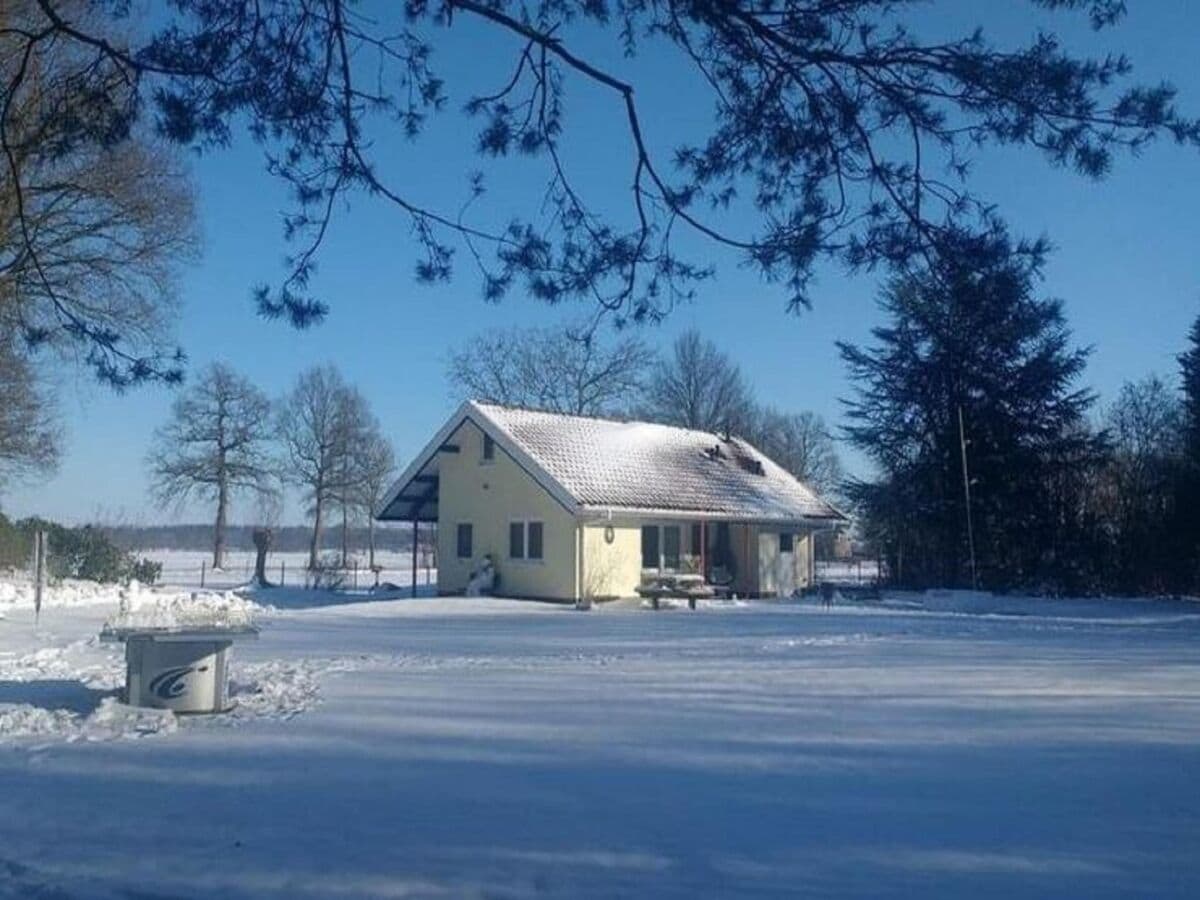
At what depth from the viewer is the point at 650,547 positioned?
111ft

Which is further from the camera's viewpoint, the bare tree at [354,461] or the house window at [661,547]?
the bare tree at [354,461]

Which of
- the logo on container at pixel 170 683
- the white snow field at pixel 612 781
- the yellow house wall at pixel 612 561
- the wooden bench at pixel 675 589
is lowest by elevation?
the white snow field at pixel 612 781

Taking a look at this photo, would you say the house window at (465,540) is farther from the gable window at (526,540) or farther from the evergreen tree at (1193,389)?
the evergreen tree at (1193,389)

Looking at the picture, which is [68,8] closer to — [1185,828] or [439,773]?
[439,773]

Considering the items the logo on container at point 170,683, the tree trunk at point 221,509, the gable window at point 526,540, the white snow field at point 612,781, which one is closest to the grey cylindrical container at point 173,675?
the logo on container at point 170,683

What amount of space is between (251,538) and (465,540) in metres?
15.8

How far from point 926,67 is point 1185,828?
4.73 metres

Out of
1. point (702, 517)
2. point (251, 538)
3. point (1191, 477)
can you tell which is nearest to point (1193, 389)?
point (1191, 477)

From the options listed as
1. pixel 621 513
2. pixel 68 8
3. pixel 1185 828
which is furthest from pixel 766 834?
pixel 621 513

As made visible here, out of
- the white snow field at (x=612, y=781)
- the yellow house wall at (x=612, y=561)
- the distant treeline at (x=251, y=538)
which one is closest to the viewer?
the white snow field at (x=612, y=781)

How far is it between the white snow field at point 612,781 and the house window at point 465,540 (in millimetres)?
17923

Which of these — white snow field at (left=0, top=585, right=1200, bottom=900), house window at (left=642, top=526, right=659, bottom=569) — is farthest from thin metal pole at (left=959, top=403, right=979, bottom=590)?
white snow field at (left=0, top=585, right=1200, bottom=900)

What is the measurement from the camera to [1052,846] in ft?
21.5

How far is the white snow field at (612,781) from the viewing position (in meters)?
6.14
